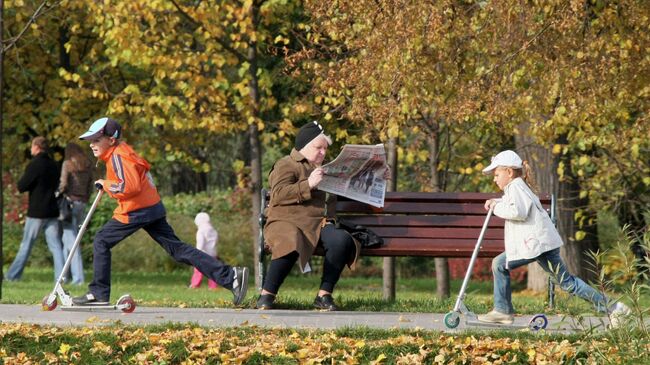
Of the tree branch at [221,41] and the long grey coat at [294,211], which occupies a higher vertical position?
the tree branch at [221,41]

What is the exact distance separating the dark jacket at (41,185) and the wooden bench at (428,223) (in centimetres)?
673

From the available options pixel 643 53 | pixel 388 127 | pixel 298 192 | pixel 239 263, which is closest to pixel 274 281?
pixel 298 192

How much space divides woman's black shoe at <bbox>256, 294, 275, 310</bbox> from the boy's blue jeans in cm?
27

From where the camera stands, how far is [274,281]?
10133mm

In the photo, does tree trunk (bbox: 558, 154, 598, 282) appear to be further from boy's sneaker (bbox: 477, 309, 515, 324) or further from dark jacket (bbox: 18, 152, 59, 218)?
boy's sneaker (bbox: 477, 309, 515, 324)

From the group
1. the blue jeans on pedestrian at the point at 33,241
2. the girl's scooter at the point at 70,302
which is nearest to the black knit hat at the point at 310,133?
the girl's scooter at the point at 70,302

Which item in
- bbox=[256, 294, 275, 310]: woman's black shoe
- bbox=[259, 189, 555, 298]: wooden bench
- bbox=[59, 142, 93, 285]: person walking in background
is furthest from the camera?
bbox=[59, 142, 93, 285]: person walking in background

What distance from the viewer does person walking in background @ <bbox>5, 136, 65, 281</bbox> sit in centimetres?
1697

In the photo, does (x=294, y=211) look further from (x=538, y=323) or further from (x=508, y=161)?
(x=538, y=323)

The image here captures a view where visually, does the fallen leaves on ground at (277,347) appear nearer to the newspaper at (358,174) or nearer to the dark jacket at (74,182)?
the newspaper at (358,174)

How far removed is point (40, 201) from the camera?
1706 cm

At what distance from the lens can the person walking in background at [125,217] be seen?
9.76 m

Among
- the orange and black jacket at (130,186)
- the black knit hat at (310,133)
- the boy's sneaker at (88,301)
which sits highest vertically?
the black knit hat at (310,133)

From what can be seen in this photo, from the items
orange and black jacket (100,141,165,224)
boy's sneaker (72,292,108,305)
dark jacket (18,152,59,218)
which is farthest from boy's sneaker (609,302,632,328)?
dark jacket (18,152,59,218)
